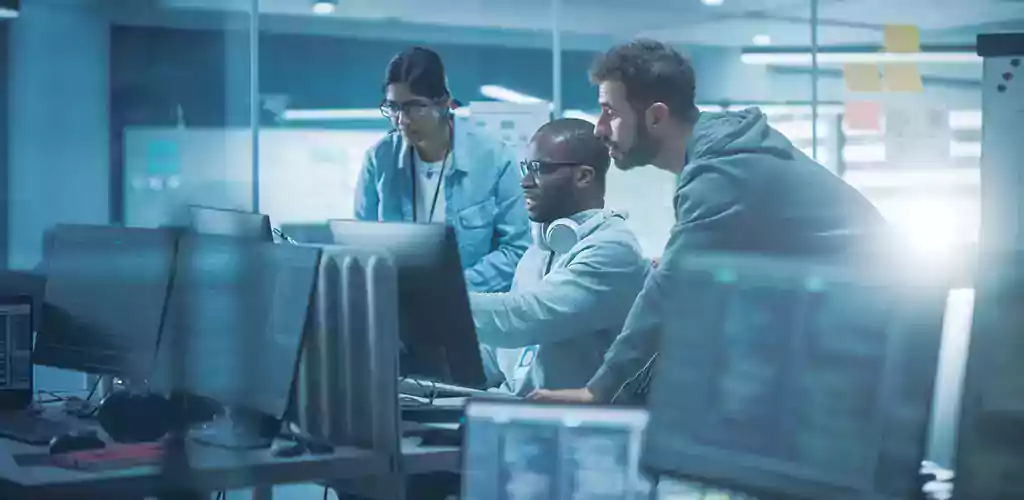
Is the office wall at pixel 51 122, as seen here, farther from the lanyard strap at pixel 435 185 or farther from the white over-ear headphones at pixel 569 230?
the white over-ear headphones at pixel 569 230

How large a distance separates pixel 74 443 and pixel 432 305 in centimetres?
67

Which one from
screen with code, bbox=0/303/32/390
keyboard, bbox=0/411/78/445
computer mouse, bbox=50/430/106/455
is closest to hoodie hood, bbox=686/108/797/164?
computer mouse, bbox=50/430/106/455

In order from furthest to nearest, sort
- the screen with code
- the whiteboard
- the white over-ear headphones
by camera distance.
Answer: the whiteboard → the screen with code → the white over-ear headphones

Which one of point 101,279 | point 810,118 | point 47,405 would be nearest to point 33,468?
point 101,279

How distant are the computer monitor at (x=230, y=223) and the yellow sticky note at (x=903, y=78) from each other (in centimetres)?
326

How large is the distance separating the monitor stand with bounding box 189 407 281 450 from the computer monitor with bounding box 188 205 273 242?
12.9 inches

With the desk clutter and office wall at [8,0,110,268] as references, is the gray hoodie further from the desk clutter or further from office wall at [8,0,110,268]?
office wall at [8,0,110,268]

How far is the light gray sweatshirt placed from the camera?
2.38m

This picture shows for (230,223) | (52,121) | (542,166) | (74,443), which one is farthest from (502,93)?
(74,443)

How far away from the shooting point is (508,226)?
331 cm

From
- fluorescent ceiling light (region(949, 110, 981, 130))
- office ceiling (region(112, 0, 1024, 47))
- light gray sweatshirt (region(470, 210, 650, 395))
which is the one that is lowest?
light gray sweatshirt (region(470, 210, 650, 395))

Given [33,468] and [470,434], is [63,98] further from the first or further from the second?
[470,434]

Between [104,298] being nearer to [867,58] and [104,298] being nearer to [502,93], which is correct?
[867,58]

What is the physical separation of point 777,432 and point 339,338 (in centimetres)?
102
